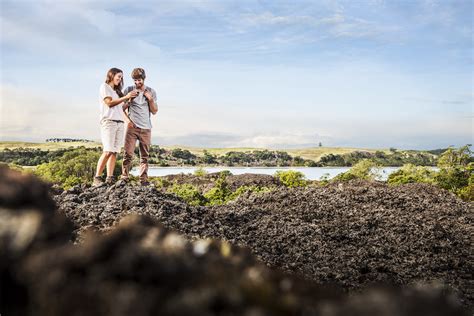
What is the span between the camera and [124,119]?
1121 cm

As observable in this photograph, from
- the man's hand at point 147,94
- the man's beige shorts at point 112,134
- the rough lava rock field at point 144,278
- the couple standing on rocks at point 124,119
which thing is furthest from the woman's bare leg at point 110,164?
the rough lava rock field at point 144,278

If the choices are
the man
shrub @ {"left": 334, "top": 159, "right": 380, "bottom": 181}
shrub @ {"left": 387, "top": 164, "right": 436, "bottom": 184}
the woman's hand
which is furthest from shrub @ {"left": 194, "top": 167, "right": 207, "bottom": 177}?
the woman's hand

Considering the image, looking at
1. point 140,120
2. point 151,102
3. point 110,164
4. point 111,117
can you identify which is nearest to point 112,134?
point 111,117

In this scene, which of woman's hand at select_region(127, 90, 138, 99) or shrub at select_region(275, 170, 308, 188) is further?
shrub at select_region(275, 170, 308, 188)

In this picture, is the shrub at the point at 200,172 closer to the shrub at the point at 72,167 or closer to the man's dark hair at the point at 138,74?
the shrub at the point at 72,167

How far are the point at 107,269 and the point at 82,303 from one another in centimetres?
14

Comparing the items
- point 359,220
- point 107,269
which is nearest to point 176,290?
point 107,269

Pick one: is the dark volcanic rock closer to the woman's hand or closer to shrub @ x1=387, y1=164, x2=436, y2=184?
the woman's hand

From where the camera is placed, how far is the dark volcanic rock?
261 inches

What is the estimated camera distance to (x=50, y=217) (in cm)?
222

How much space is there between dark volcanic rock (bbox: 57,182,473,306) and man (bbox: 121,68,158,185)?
280cm

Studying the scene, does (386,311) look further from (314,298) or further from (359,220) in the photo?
(359,220)

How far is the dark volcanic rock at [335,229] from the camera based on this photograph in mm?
6617

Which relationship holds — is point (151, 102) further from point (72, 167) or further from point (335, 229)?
point (72, 167)
